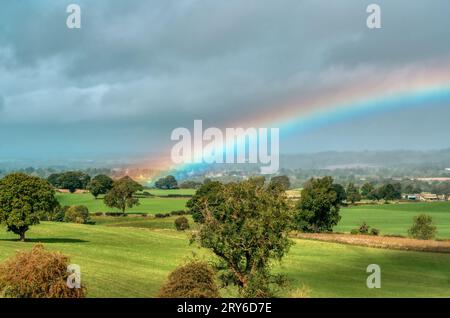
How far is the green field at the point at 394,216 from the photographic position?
5359 inches

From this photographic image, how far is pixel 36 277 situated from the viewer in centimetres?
3684

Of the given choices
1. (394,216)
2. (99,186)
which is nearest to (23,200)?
(394,216)

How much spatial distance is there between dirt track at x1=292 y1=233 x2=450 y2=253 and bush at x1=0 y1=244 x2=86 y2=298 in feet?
174

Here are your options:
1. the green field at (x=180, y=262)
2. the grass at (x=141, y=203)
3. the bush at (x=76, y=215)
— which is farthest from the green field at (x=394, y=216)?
the bush at (x=76, y=215)

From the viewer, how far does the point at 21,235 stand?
78.7 meters

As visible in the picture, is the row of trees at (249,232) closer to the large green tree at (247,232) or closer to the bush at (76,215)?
the large green tree at (247,232)

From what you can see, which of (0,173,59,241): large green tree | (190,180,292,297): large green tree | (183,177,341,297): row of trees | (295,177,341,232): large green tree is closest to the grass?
(295,177,341,232): large green tree

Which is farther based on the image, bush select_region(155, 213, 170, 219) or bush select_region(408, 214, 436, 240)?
bush select_region(155, 213, 170, 219)

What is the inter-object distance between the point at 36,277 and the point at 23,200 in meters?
39.9

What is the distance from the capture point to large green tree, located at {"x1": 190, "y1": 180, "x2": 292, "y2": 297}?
145 ft

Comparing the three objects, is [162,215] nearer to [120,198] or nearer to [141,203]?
[120,198]

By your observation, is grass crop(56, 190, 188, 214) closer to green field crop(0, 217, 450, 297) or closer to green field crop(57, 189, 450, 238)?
green field crop(57, 189, 450, 238)

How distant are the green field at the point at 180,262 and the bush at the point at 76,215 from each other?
3444 centimetres
